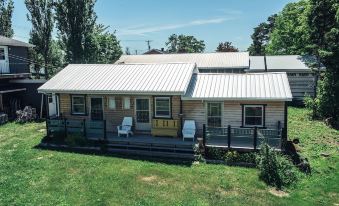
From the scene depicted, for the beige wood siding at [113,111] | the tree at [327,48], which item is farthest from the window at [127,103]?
the tree at [327,48]

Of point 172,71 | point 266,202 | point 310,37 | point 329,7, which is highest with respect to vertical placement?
point 329,7

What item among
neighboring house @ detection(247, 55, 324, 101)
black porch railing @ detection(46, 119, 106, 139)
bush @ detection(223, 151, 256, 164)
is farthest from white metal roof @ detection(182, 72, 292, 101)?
neighboring house @ detection(247, 55, 324, 101)

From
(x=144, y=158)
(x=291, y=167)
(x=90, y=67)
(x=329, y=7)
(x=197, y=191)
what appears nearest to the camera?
(x=197, y=191)

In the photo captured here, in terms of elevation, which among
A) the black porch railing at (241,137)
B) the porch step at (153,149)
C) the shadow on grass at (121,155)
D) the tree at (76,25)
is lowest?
the shadow on grass at (121,155)

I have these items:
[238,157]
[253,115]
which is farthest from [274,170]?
[253,115]

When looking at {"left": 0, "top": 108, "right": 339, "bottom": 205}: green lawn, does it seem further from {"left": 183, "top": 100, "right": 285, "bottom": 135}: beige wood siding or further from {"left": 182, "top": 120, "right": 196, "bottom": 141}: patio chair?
{"left": 182, "top": 120, "right": 196, "bottom": 141}: patio chair

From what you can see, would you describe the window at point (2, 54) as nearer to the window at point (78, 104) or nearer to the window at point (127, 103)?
the window at point (78, 104)

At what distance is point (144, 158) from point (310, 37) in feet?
57.9

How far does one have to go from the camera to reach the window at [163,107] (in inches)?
757

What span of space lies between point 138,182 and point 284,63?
25569mm

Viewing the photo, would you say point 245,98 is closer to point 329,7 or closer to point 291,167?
point 291,167

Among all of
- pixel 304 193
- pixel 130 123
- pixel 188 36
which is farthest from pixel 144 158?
pixel 188 36

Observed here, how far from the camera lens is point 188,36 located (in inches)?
4117

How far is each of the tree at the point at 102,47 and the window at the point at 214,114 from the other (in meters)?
23.0
